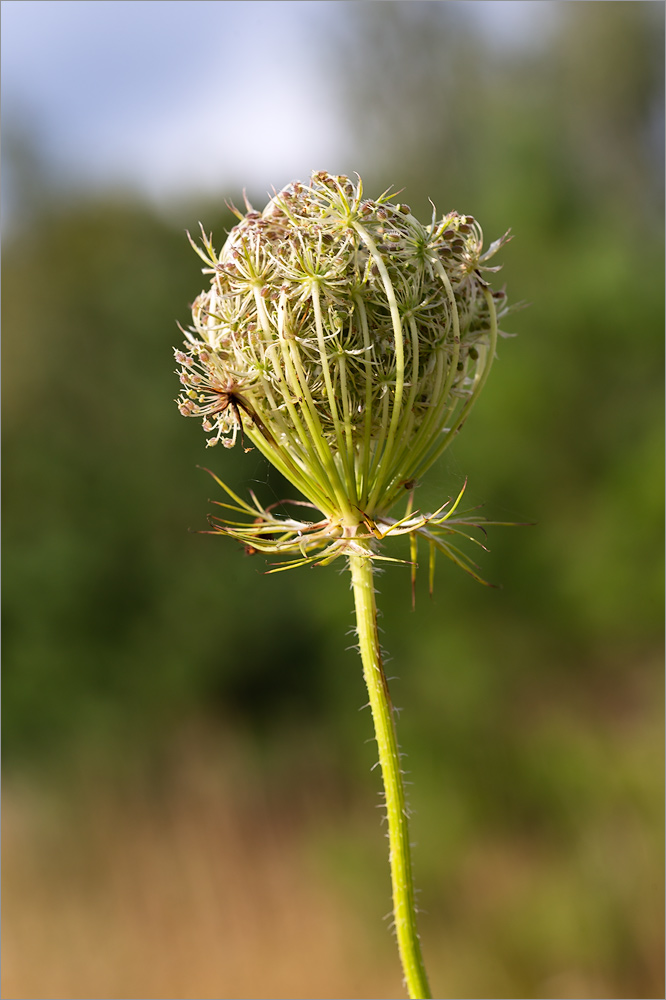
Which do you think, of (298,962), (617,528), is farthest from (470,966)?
(617,528)

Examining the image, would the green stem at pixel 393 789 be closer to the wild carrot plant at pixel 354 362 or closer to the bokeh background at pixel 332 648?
→ the wild carrot plant at pixel 354 362

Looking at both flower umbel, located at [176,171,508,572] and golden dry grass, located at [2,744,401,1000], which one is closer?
flower umbel, located at [176,171,508,572]

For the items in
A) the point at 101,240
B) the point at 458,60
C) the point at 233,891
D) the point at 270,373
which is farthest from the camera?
the point at 458,60

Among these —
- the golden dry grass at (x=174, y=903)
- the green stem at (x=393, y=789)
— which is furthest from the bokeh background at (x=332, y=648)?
the green stem at (x=393, y=789)

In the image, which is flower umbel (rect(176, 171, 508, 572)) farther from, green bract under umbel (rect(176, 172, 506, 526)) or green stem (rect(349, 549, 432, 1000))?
green stem (rect(349, 549, 432, 1000))

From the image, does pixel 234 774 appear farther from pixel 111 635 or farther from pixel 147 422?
pixel 147 422

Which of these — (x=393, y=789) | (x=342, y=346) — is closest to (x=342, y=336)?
(x=342, y=346)

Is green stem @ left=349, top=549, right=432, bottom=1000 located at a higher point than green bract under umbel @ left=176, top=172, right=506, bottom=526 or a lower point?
lower

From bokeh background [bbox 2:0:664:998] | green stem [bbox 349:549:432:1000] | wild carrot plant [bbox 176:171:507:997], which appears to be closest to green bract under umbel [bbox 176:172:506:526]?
wild carrot plant [bbox 176:171:507:997]
